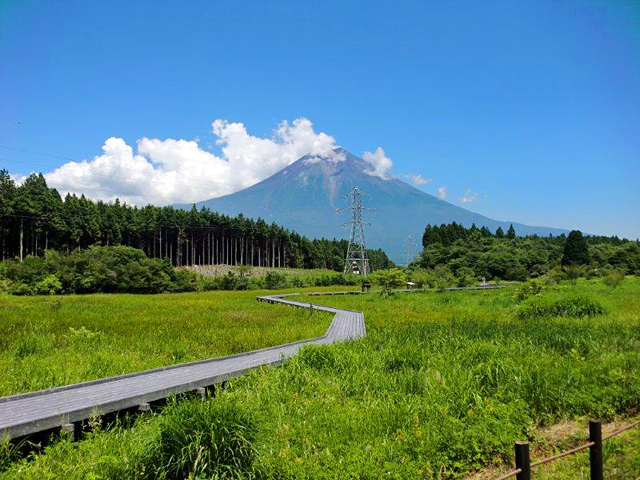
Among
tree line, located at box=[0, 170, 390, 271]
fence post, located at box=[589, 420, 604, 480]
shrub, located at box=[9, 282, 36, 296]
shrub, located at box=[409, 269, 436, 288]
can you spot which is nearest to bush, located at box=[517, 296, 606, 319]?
fence post, located at box=[589, 420, 604, 480]

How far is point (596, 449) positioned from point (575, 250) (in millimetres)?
68943

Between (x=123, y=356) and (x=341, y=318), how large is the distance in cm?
1104

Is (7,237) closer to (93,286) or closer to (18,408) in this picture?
(93,286)

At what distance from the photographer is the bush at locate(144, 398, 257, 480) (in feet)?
16.2

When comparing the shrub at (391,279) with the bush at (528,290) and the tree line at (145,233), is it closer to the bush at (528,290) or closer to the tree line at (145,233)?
the bush at (528,290)

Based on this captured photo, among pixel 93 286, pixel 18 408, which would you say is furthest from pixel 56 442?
pixel 93 286

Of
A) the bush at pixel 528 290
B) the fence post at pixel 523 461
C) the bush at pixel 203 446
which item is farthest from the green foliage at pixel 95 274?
the fence post at pixel 523 461

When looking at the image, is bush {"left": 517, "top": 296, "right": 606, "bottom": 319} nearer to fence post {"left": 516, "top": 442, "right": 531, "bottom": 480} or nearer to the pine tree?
fence post {"left": 516, "top": 442, "right": 531, "bottom": 480}

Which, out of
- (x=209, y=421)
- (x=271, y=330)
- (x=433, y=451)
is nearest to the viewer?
(x=209, y=421)

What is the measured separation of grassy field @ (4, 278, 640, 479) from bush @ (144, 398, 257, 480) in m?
0.02

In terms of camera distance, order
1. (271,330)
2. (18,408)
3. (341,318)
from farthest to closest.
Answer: (341,318) → (271,330) → (18,408)

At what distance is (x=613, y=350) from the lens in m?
10.2

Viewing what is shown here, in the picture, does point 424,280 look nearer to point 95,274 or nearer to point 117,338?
point 95,274

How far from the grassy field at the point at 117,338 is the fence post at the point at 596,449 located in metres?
8.62
